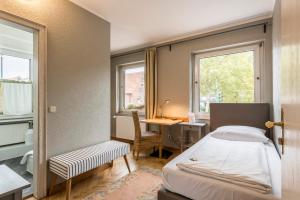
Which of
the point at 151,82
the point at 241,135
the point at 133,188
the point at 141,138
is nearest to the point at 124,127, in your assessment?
the point at 141,138

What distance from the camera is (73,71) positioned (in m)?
2.44

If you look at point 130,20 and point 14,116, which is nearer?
point 130,20

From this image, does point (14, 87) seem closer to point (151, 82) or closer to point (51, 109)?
point (51, 109)

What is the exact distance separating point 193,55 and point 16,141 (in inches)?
167

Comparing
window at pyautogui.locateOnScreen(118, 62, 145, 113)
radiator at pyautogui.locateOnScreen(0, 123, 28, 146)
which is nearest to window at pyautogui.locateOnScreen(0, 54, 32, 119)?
radiator at pyautogui.locateOnScreen(0, 123, 28, 146)

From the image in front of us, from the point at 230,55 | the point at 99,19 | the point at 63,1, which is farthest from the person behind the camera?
the point at 230,55

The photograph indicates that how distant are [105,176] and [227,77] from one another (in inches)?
113

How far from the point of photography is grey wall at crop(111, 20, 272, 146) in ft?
9.62

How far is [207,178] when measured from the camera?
1.43m

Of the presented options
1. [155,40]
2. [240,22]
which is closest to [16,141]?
[155,40]

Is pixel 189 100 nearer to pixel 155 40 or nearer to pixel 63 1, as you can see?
pixel 155 40

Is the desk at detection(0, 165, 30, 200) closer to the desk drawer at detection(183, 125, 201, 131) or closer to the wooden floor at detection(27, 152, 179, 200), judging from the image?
the wooden floor at detection(27, 152, 179, 200)

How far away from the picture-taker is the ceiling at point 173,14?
2.45m

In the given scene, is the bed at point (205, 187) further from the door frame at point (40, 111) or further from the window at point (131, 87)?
the window at point (131, 87)
